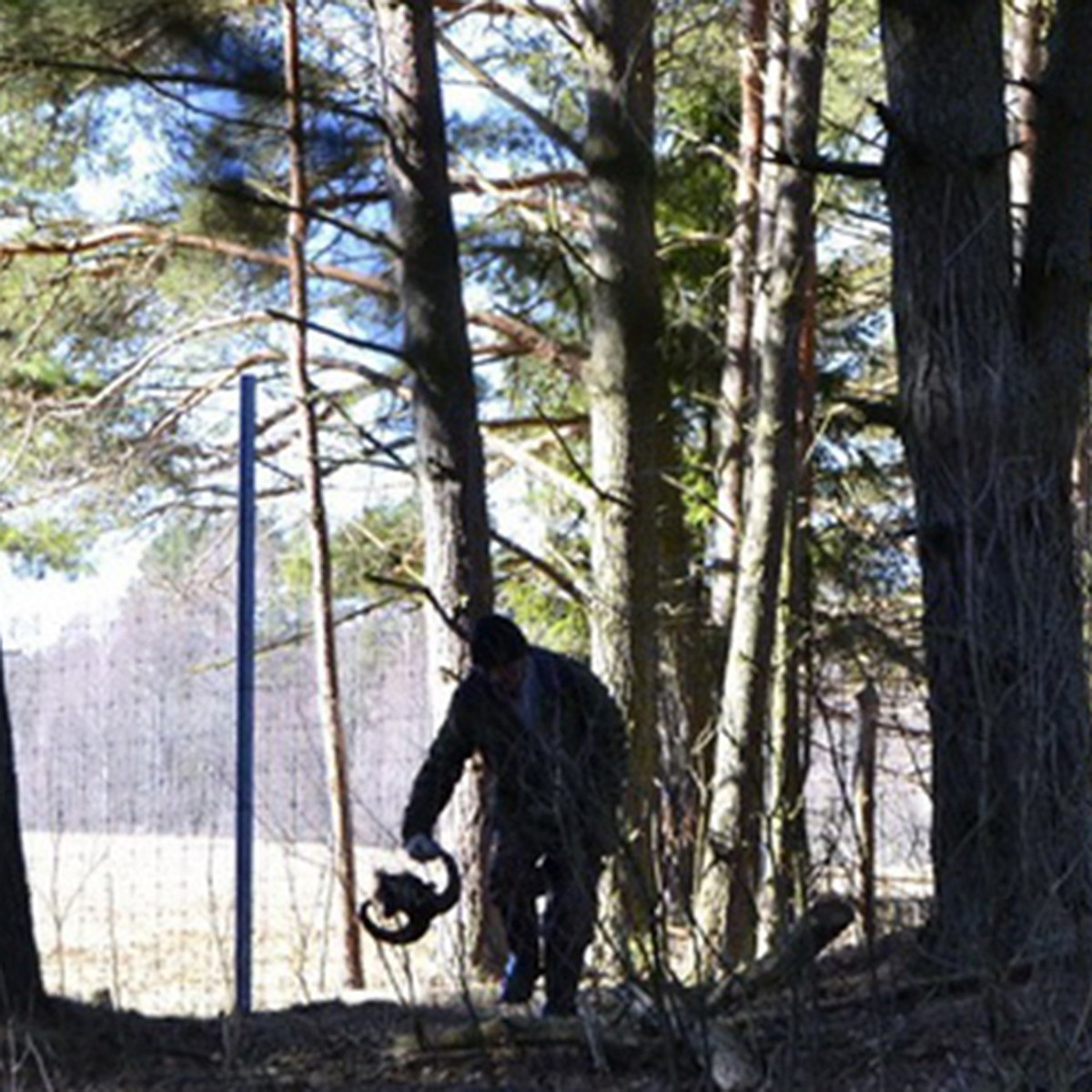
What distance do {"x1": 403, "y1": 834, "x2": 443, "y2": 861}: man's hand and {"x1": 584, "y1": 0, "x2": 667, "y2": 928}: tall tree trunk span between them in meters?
5.34

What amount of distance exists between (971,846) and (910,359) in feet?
5.06

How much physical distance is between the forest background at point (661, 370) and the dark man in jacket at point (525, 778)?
393 mm

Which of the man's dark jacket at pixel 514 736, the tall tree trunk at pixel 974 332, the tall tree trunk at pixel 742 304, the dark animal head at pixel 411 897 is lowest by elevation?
the dark animal head at pixel 411 897

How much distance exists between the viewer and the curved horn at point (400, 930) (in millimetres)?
7258

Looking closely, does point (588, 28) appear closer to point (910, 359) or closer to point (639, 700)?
point (639, 700)

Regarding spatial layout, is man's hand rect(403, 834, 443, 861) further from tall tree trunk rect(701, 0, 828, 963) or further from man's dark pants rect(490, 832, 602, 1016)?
tall tree trunk rect(701, 0, 828, 963)

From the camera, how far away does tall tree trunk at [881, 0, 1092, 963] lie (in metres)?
7.02

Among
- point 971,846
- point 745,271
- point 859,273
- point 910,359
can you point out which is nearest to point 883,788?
point 971,846

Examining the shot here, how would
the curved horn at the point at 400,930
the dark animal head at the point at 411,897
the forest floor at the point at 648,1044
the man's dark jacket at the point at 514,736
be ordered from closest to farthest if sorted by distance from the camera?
the forest floor at the point at 648,1044 < the curved horn at the point at 400,930 < the dark animal head at the point at 411,897 < the man's dark jacket at the point at 514,736

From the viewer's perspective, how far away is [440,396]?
1307cm

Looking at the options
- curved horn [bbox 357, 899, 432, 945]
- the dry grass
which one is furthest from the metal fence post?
curved horn [bbox 357, 899, 432, 945]

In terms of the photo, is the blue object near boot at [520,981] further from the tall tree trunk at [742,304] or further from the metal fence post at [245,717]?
the tall tree trunk at [742,304]

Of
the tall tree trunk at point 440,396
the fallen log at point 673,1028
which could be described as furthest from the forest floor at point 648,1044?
the tall tree trunk at point 440,396

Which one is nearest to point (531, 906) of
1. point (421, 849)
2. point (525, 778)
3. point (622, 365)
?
point (421, 849)
